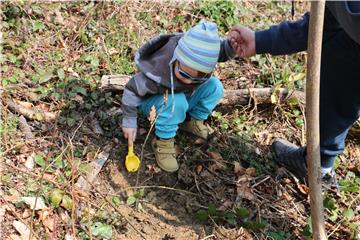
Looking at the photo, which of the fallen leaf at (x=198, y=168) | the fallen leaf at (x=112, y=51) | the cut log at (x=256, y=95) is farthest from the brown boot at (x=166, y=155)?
the fallen leaf at (x=112, y=51)

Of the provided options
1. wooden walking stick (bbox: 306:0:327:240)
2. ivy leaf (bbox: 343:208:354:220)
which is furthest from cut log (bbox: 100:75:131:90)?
ivy leaf (bbox: 343:208:354:220)

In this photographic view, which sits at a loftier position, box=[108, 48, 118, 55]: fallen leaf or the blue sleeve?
the blue sleeve

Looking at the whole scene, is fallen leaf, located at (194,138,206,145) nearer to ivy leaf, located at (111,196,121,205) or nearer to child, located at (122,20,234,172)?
child, located at (122,20,234,172)

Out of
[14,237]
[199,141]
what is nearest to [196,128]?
[199,141]

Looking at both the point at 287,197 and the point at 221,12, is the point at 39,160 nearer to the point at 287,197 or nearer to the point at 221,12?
the point at 287,197

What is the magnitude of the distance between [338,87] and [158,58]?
3.21 ft

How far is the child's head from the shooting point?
2.52 meters

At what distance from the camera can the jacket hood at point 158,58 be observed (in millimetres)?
2652

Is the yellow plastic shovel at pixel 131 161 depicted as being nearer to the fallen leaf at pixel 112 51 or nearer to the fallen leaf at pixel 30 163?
the fallen leaf at pixel 30 163

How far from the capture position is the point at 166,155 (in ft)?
9.32

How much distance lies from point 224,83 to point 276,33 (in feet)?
3.36

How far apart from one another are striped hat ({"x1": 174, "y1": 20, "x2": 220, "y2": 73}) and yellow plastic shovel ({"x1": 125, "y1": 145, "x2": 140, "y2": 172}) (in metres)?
0.61

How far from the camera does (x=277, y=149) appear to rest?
3086mm

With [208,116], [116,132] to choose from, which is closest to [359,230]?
[208,116]
